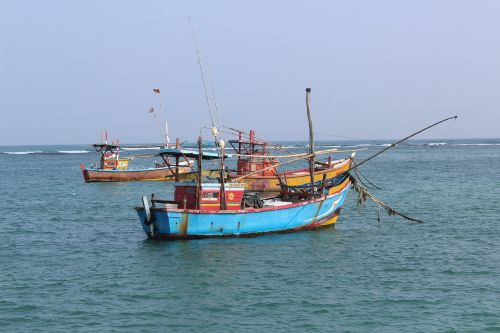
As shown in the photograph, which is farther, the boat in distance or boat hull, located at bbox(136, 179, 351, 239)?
the boat in distance

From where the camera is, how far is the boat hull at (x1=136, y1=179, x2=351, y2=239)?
27581 mm

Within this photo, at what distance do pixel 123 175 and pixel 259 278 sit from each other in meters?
44.1

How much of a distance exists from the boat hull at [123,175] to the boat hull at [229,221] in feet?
113

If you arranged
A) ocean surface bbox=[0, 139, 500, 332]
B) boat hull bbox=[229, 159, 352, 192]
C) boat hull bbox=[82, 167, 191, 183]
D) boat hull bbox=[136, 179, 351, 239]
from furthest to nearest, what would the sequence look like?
1. boat hull bbox=[82, 167, 191, 183]
2. boat hull bbox=[229, 159, 352, 192]
3. boat hull bbox=[136, 179, 351, 239]
4. ocean surface bbox=[0, 139, 500, 332]

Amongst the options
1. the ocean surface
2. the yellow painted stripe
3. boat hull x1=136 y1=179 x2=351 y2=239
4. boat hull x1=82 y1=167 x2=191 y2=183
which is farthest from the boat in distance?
boat hull x1=136 y1=179 x2=351 y2=239

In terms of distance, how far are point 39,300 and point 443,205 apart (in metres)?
29.0

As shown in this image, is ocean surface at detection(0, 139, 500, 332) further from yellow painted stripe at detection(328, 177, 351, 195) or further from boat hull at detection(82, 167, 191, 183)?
boat hull at detection(82, 167, 191, 183)

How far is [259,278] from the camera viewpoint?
2205 centimetres

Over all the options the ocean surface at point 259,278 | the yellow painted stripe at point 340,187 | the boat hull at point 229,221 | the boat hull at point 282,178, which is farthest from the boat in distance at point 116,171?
the boat hull at point 229,221

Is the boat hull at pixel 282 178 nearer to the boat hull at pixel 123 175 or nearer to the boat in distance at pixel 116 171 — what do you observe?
the boat in distance at pixel 116 171

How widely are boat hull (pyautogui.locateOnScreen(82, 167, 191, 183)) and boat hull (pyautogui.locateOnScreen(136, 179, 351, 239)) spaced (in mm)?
34336

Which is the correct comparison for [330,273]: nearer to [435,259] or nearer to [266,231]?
[435,259]

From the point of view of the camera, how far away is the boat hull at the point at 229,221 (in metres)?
27.6

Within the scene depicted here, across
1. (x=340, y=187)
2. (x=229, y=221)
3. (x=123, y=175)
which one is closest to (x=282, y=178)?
(x=340, y=187)
